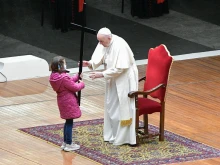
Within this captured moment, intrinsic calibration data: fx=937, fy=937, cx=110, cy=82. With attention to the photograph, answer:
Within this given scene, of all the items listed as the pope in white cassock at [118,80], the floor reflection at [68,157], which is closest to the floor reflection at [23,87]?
the pope in white cassock at [118,80]

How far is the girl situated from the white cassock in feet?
1.44

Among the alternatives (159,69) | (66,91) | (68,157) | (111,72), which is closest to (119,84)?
(111,72)

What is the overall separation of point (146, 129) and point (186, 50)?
18.7 feet

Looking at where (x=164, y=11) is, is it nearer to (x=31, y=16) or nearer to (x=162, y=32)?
(x=162, y=32)

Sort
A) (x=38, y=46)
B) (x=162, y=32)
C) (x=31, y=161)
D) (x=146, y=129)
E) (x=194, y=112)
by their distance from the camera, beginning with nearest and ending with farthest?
1. (x=31, y=161)
2. (x=146, y=129)
3. (x=194, y=112)
4. (x=38, y=46)
5. (x=162, y=32)

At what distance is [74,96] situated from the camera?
10453 millimetres

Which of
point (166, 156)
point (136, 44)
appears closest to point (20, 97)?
point (166, 156)

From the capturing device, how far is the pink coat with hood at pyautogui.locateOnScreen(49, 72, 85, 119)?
33.9ft

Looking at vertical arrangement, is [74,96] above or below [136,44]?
above

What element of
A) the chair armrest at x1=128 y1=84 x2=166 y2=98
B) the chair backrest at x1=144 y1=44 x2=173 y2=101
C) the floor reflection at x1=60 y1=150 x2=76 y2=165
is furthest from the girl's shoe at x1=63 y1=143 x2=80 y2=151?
the chair backrest at x1=144 y1=44 x2=173 y2=101

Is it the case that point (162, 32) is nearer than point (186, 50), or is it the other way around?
point (186, 50)

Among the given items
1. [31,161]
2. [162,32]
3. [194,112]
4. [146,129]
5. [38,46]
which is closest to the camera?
[31,161]

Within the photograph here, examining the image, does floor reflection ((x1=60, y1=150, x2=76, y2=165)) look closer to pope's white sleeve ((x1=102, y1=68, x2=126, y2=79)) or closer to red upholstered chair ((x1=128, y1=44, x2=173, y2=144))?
red upholstered chair ((x1=128, y1=44, x2=173, y2=144))

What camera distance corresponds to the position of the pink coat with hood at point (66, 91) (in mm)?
10320
